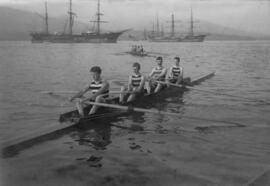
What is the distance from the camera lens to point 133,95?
1382 cm

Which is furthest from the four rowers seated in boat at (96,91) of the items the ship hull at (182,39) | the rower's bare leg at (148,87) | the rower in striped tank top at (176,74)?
the ship hull at (182,39)

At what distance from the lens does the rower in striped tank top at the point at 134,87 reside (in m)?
13.6

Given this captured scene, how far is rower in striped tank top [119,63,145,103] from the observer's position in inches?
534

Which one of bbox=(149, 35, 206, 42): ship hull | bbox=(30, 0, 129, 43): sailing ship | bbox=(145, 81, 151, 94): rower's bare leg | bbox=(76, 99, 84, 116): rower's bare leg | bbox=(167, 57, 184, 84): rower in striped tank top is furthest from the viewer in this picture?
bbox=(149, 35, 206, 42): ship hull

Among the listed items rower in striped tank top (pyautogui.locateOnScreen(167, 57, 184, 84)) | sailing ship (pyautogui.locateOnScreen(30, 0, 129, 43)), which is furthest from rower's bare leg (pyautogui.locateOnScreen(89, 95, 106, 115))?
sailing ship (pyautogui.locateOnScreen(30, 0, 129, 43))

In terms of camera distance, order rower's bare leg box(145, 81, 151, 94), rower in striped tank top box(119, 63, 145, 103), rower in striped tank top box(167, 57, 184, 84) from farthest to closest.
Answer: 1. rower in striped tank top box(167, 57, 184, 84)
2. rower's bare leg box(145, 81, 151, 94)
3. rower in striped tank top box(119, 63, 145, 103)

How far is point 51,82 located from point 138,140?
16.4 m

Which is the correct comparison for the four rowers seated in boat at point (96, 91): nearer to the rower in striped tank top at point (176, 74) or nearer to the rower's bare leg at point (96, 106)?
the rower's bare leg at point (96, 106)

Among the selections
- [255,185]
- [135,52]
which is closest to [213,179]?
[255,185]

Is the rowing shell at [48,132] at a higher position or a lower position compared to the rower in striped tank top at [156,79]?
lower

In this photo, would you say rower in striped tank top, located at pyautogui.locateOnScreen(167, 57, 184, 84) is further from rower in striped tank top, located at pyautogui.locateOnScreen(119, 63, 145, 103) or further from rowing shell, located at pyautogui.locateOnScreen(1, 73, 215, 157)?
rowing shell, located at pyautogui.locateOnScreen(1, 73, 215, 157)

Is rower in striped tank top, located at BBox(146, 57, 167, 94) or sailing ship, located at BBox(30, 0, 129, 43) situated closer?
rower in striped tank top, located at BBox(146, 57, 167, 94)

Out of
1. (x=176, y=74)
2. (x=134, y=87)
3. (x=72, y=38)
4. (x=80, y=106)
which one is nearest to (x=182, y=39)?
(x=72, y=38)

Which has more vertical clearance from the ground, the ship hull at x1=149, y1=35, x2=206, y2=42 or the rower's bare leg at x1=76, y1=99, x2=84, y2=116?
the ship hull at x1=149, y1=35, x2=206, y2=42
